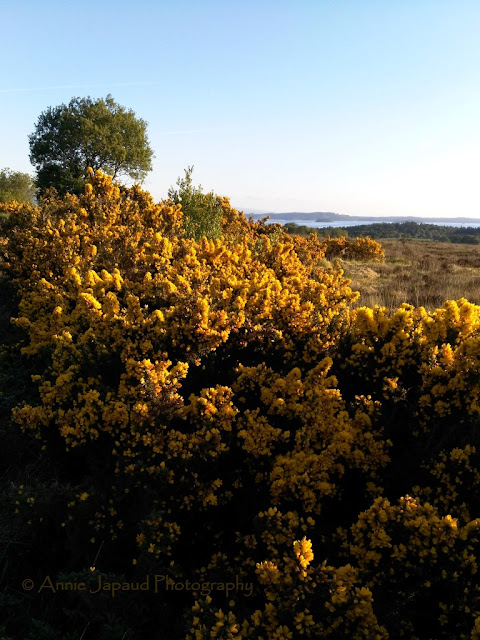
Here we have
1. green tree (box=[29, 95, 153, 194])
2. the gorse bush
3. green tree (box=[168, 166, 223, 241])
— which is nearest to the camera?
the gorse bush

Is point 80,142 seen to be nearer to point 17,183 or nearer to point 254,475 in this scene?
point 17,183

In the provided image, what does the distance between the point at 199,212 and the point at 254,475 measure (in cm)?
818

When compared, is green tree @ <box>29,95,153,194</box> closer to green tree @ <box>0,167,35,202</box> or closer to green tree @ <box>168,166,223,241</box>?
green tree @ <box>0,167,35,202</box>

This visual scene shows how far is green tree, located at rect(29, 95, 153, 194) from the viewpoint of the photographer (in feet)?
100

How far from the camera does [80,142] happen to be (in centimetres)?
3103

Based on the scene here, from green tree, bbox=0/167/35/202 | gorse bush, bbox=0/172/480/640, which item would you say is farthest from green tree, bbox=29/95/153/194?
gorse bush, bbox=0/172/480/640

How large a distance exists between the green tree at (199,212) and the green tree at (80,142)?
22.2 m

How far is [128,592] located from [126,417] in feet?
3.61

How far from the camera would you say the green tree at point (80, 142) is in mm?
30594

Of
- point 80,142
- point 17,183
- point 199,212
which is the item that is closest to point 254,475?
point 199,212

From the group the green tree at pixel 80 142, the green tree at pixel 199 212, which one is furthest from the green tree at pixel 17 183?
the green tree at pixel 199 212

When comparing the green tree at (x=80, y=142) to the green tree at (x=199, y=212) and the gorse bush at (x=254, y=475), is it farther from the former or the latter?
→ the gorse bush at (x=254, y=475)

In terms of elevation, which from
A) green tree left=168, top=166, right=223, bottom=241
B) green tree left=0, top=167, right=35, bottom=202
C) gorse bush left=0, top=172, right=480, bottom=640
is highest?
green tree left=0, top=167, right=35, bottom=202

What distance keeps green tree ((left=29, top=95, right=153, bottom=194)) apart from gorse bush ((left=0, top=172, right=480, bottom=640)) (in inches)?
1156
